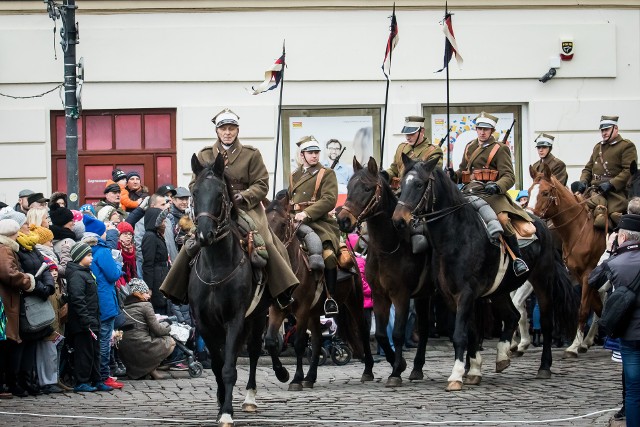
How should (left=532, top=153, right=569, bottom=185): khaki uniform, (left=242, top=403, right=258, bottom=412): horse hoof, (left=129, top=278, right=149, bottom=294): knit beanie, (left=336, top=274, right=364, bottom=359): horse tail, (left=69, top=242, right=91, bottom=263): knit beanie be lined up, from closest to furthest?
(left=242, top=403, right=258, bottom=412): horse hoof < (left=69, top=242, right=91, bottom=263): knit beanie < (left=336, top=274, right=364, bottom=359): horse tail < (left=129, top=278, right=149, bottom=294): knit beanie < (left=532, top=153, right=569, bottom=185): khaki uniform

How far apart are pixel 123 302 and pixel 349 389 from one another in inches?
145

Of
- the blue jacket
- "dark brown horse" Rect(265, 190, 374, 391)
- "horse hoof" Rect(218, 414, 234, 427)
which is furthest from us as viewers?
the blue jacket

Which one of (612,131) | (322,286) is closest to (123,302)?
(322,286)

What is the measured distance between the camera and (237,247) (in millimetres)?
13727

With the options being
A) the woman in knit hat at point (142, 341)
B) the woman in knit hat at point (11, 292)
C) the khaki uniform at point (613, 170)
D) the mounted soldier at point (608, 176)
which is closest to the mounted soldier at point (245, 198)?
the woman in knit hat at point (11, 292)

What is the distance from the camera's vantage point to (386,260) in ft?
55.5

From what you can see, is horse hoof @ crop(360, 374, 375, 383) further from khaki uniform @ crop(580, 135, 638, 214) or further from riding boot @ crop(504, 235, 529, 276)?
khaki uniform @ crop(580, 135, 638, 214)

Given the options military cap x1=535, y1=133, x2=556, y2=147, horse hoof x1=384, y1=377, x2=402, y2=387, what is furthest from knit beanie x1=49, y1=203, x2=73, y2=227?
military cap x1=535, y1=133, x2=556, y2=147

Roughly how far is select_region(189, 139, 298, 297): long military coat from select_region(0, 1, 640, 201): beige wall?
10658mm

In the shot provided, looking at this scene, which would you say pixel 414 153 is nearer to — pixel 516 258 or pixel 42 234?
pixel 516 258

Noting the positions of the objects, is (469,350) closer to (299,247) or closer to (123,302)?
(299,247)

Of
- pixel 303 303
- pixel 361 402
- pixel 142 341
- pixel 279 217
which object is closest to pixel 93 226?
pixel 142 341

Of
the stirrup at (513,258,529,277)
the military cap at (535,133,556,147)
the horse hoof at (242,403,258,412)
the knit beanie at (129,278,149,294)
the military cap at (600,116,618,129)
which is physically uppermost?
the military cap at (600,116,618,129)

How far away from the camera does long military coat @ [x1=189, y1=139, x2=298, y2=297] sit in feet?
47.2
